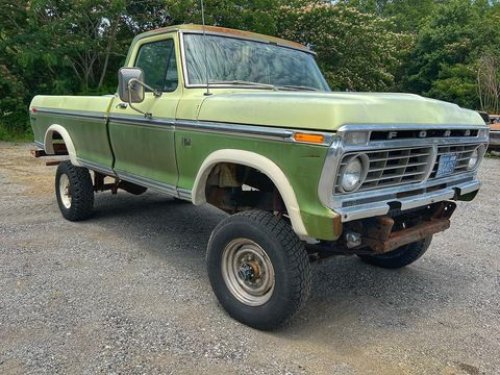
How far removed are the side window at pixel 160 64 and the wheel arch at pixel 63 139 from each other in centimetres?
146

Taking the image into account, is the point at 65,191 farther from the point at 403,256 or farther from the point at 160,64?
the point at 403,256

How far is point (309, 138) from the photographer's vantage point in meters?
2.87

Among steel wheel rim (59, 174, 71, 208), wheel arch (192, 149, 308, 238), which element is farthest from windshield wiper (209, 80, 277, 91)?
steel wheel rim (59, 174, 71, 208)

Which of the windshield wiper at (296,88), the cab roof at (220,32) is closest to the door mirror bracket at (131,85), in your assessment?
the cab roof at (220,32)

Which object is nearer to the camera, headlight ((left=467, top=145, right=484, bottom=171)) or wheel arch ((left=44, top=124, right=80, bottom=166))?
headlight ((left=467, top=145, right=484, bottom=171))

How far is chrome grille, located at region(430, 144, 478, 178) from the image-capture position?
3.52m

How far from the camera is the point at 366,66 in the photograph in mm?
19500

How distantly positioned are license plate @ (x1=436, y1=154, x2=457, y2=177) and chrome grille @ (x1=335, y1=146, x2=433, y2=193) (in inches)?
8.4

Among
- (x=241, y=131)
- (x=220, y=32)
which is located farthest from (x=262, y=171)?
(x=220, y=32)

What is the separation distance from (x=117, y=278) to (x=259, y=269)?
143 cm

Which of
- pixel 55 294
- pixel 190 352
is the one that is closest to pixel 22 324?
pixel 55 294

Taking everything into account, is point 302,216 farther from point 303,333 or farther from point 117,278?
point 117,278

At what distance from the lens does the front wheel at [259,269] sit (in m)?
3.11

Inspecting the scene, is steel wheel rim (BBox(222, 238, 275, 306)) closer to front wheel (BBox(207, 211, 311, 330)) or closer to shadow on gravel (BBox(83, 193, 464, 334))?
front wheel (BBox(207, 211, 311, 330))
